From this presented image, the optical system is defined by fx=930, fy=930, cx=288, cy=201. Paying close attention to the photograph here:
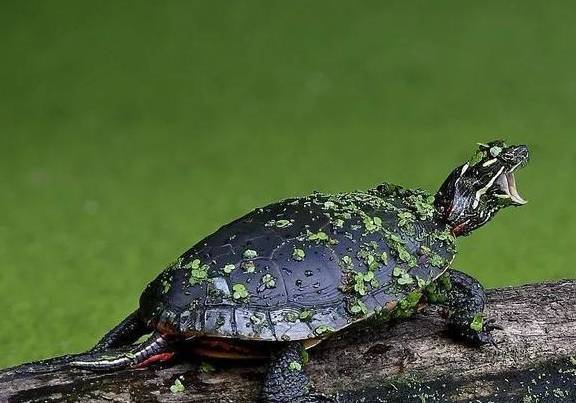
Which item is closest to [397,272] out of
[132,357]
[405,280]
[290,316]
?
[405,280]

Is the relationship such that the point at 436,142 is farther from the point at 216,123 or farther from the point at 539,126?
the point at 216,123

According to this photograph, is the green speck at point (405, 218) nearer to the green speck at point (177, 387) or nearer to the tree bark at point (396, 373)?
the tree bark at point (396, 373)

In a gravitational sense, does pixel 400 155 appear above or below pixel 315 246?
above

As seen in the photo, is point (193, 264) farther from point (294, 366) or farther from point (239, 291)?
point (294, 366)

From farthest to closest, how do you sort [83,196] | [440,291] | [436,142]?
[436,142]
[83,196]
[440,291]

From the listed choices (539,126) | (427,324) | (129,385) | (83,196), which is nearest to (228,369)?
(129,385)

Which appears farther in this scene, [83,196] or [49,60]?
[49,60]

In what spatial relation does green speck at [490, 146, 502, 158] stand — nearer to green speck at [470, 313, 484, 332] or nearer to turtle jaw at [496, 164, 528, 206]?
turtle jaw at [496, 164, 528, 206]

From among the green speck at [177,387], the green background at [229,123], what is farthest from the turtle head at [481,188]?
the green background at [229,123]
